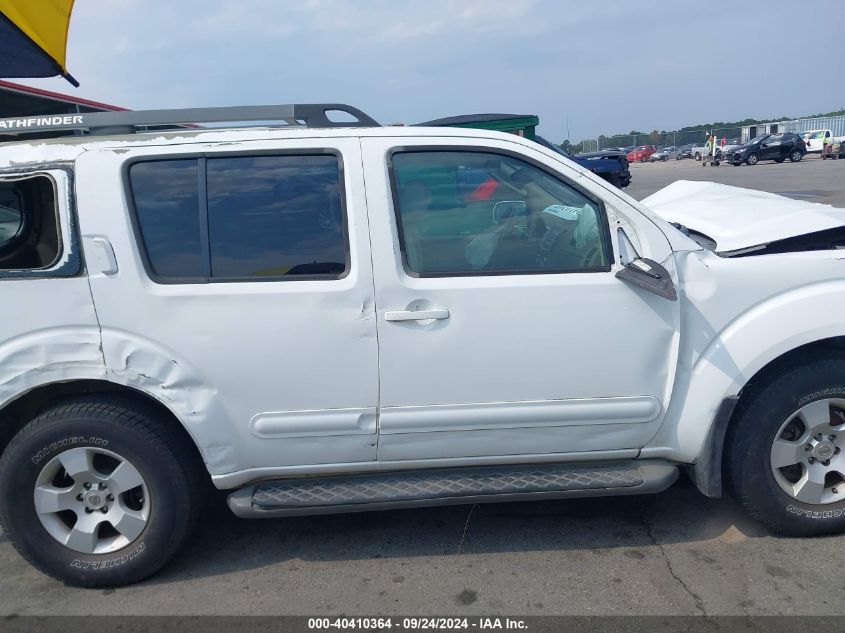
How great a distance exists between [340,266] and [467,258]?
1.78 feet

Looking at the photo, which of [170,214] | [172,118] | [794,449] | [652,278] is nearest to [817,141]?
[794,449]

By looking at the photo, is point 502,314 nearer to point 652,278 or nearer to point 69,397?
point 652,278

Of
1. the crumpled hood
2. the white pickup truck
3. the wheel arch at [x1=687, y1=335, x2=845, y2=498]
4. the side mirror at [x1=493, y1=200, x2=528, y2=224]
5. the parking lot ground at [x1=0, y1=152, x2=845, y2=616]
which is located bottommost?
the parking lot ground at [x1=0, y1=152, x2=845, y2=616]

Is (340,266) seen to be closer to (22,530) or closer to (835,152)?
(22,530)

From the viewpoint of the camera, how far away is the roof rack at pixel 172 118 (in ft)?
9.43

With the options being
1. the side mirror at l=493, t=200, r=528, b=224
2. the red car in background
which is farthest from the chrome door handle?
the red car in background

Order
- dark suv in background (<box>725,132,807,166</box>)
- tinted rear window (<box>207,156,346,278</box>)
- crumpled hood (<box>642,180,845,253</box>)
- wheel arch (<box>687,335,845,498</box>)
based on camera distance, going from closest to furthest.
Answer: tinted rear window (<box>207,156,346,278</box>) < wheel arch (<box>687,335,845,498</box>) < crumpled hood (<box>642,180,845,253</box>) < dark suv in background (<box>725,132,807,166</box>)

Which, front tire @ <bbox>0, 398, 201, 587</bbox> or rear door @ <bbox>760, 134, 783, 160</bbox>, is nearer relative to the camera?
front tire @ <bbox>0, 398, 201, 587</bbox>

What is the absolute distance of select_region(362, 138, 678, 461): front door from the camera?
2.85m

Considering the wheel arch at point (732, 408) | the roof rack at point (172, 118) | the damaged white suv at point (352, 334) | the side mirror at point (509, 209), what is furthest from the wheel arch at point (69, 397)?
the wheel arch at point (732, 408)

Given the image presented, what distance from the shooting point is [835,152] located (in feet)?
110

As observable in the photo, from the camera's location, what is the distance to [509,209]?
303 cm

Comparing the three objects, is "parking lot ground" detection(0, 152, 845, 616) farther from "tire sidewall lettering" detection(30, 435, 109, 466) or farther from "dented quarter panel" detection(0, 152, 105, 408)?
"dented quarter panel" detection(0, 152, 105, 408)

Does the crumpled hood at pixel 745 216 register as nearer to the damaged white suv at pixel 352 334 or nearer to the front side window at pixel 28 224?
the damaged white suv at pixel 352 334
